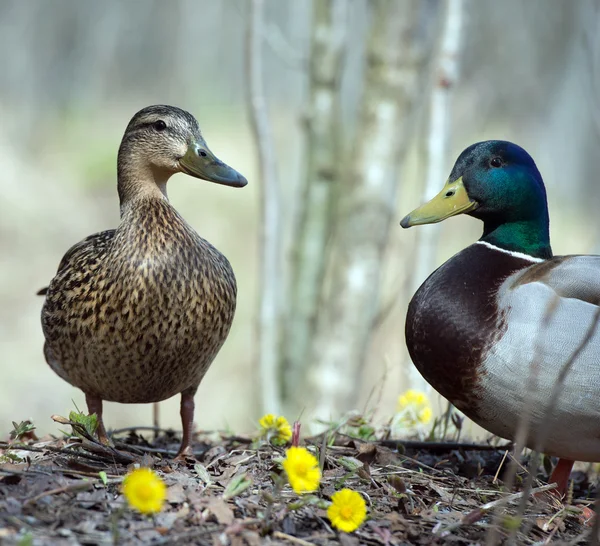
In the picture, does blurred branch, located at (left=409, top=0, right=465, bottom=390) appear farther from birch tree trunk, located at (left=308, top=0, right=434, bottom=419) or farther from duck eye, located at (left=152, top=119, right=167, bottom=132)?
duck eye, located at (left=152, top=119, right=167, bottom=132)

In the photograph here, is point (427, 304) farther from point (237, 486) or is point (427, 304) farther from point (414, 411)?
point (237, 486)

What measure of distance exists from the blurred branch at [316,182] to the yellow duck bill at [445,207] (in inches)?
112

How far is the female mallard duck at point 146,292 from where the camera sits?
10.6 ft

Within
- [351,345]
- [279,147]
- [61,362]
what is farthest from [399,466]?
[279,147]

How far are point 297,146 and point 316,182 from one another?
27.1ft

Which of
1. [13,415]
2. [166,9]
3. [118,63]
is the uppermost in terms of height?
[166,9]

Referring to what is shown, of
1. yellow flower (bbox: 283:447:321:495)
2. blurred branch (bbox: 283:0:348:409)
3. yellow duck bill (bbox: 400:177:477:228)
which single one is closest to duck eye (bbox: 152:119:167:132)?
yellow duck bill (bbox: 400:177:477:228)

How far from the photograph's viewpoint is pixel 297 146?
14617mm

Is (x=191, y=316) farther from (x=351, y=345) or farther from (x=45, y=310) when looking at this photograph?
(x=351, y=345)

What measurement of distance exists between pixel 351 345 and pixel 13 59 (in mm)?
12484

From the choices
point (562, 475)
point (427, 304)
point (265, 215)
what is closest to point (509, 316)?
point (427, 304)

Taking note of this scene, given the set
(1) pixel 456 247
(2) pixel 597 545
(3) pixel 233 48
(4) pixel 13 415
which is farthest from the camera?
(3) pixel 233 48

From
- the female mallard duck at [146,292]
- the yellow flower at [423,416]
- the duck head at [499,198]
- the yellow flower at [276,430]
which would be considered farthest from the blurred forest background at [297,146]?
the female mallard duck at [146,292]

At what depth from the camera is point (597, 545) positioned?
2295 mm
